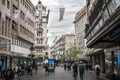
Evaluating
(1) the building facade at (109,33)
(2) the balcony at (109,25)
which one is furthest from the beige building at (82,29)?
(2) the balcony at (109,25)

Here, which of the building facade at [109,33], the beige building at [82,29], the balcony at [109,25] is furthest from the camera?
the beige building at [82,29]

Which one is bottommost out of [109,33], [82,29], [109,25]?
[109,33]

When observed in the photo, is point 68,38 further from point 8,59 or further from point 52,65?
point 8,59

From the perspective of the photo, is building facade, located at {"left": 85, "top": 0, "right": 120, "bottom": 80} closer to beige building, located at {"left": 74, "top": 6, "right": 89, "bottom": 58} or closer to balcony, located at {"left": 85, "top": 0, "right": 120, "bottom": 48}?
balcony, located at {"left": 85, "top": 0, "right": 120, "bottom": 48}

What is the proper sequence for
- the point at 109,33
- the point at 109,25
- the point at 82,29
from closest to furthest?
the point at 109,25, the point at 109,33, the point at 82,29

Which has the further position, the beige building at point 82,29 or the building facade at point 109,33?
the beige building at point 82,29

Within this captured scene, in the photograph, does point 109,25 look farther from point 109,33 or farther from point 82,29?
point 82,29

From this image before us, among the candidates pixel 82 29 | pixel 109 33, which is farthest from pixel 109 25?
pixel 82 29

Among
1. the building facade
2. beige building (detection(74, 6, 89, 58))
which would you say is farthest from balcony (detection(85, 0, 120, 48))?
beige building (detection(74, 6, 89, 58))

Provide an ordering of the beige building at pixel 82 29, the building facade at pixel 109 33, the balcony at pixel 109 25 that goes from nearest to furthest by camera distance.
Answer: the balcony at pixel 109 25 → the building facade at pixel 109 33 → the beige building at pixel 82 29

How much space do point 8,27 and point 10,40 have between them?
2.47 m

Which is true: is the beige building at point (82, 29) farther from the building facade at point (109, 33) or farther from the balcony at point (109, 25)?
the balcony at point (109, 25)

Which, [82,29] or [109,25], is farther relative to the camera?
[82,29]

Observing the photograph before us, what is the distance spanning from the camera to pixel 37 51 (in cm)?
12962
